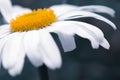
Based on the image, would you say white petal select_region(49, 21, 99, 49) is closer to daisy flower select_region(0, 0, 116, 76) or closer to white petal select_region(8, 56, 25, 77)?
daisy flower select_region(0, 0, 116, 76)

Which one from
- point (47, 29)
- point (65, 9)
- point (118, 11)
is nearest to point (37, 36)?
point (47, 29)

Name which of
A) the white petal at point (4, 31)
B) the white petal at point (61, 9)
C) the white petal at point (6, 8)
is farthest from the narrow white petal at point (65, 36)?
the white petal at point (6, 8)

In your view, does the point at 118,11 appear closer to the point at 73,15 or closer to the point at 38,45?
the point at 73,15

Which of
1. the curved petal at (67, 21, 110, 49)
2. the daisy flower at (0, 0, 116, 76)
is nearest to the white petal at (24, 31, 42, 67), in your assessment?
the daisy flower at (0, 0, 116, 76)

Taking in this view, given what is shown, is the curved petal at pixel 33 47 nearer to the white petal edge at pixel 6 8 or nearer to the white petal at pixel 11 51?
the white petal at pixel 11 51

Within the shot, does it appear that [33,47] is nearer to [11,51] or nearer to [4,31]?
[11,51]

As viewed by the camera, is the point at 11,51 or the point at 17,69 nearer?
the point at 17,69

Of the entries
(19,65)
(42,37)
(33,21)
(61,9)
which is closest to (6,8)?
(61,9)
